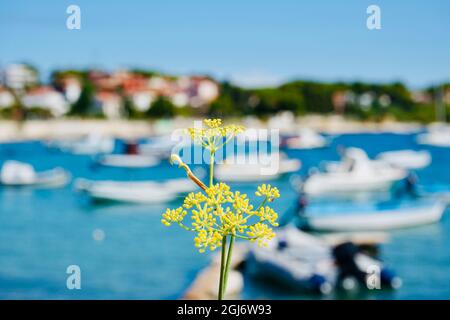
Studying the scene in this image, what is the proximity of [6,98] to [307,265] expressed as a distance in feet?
125

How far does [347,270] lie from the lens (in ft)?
19.3

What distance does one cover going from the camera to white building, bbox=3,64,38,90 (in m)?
40.7

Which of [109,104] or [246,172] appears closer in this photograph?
[246,172]

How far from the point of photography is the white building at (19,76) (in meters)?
40.7

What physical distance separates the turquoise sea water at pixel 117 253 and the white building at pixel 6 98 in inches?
973

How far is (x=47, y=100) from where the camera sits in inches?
1555

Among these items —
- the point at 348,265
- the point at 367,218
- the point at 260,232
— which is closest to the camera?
the point at 260,232

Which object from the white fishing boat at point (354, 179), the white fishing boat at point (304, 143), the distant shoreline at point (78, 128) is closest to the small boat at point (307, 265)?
the white fishing boat at point (354, 179)

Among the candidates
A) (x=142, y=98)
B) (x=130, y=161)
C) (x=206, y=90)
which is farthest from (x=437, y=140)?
(x=130, y=161)

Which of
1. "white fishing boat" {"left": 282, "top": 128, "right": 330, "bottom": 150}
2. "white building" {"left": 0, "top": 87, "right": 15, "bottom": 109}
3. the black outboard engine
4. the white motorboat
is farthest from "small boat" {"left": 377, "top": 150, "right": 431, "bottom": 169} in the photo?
"white building" {"left": 0, "top": 87, "right": 15, "bottom": 109}

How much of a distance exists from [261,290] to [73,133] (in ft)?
107

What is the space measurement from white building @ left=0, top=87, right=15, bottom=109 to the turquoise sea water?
2472 cm

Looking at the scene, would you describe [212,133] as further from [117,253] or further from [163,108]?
[163,108]
